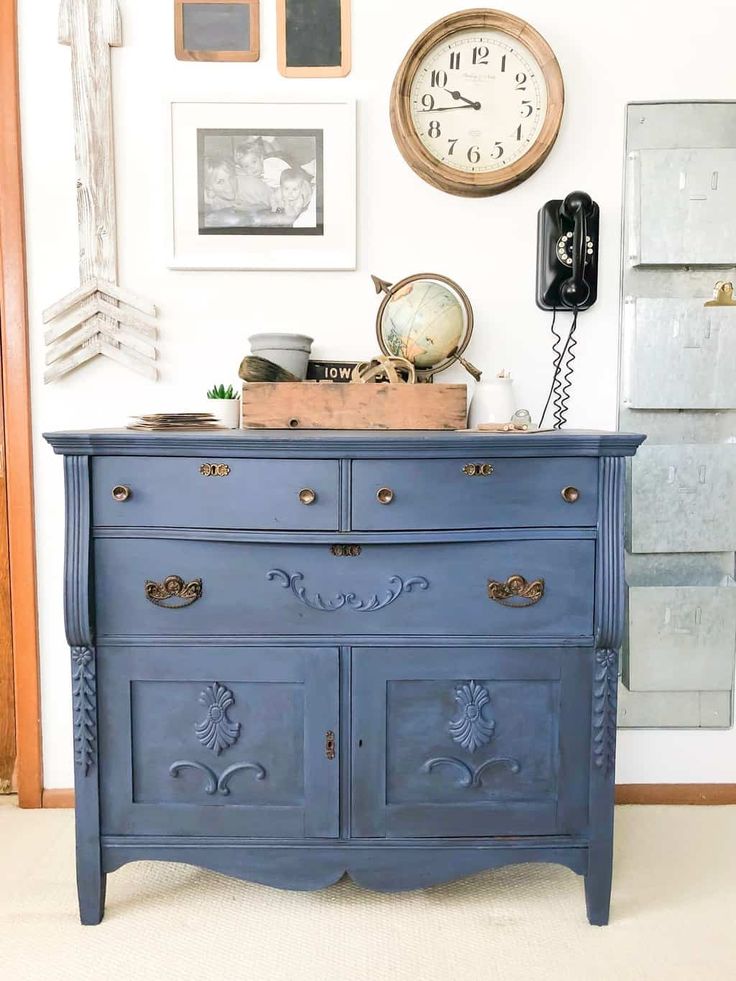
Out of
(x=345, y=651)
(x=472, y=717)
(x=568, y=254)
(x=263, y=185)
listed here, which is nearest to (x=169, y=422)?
(x=345, y=651)

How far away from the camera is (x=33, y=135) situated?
1.99 meters

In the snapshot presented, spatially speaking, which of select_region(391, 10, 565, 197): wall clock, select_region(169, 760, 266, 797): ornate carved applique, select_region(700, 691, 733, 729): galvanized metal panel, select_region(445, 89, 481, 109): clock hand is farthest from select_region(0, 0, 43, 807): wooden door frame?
select_region(700, 691, 733, 729): galvanized metal panel

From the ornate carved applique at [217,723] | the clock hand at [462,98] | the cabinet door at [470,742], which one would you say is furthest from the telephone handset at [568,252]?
the ornate carved applique at [217,723]

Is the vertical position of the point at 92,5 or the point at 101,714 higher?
the point at 92,5

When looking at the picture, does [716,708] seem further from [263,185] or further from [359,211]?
[263,185]

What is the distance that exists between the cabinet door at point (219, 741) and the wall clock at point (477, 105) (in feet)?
4.57

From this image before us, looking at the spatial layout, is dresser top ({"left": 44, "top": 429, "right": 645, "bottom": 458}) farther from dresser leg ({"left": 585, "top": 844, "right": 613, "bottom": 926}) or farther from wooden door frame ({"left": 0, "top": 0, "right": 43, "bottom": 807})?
dresser leg ({"left": 585, "top": 844, "right": 613, "bottom": 926})

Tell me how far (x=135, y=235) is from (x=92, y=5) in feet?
2.01

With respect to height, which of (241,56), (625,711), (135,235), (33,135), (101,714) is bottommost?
(625,711)

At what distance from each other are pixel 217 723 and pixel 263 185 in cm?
146

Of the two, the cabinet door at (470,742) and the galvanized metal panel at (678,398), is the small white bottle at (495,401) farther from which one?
the cabinet door at (470,742)

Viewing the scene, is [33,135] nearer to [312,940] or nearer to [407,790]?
[407,790]

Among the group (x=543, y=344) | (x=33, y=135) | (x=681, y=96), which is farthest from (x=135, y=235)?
(x=681, y=96)

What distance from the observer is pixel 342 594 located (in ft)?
5.03
